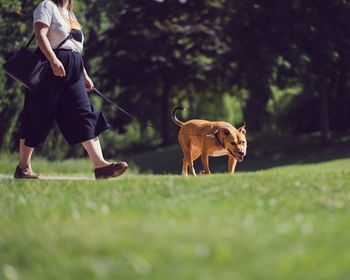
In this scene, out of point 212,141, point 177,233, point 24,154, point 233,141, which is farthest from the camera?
point 212,141

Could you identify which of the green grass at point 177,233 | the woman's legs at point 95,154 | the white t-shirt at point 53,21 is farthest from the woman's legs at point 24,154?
the green grass at point 177,233

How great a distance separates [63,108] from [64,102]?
8 centimetres

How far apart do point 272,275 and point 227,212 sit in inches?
57.3

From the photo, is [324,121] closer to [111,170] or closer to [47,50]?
[111,170]

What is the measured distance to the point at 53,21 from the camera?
8.69 meters

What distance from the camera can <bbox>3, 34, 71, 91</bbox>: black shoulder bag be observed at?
8.62 metres

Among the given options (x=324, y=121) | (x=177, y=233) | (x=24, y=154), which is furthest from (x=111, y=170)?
(x=324, y=121)

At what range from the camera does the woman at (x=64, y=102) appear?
28.7 feet

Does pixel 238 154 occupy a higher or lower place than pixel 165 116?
higher

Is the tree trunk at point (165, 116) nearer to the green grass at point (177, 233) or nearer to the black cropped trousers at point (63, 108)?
the black cropped trousers at point (63, 108)

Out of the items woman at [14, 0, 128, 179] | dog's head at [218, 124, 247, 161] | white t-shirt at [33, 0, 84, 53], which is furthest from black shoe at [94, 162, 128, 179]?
dog's head at [218, 124, 247, 161]

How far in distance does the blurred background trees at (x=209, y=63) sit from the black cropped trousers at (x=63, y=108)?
14064mm

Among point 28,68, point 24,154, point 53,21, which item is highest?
point 53,21

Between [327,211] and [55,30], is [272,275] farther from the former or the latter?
[55,30]
